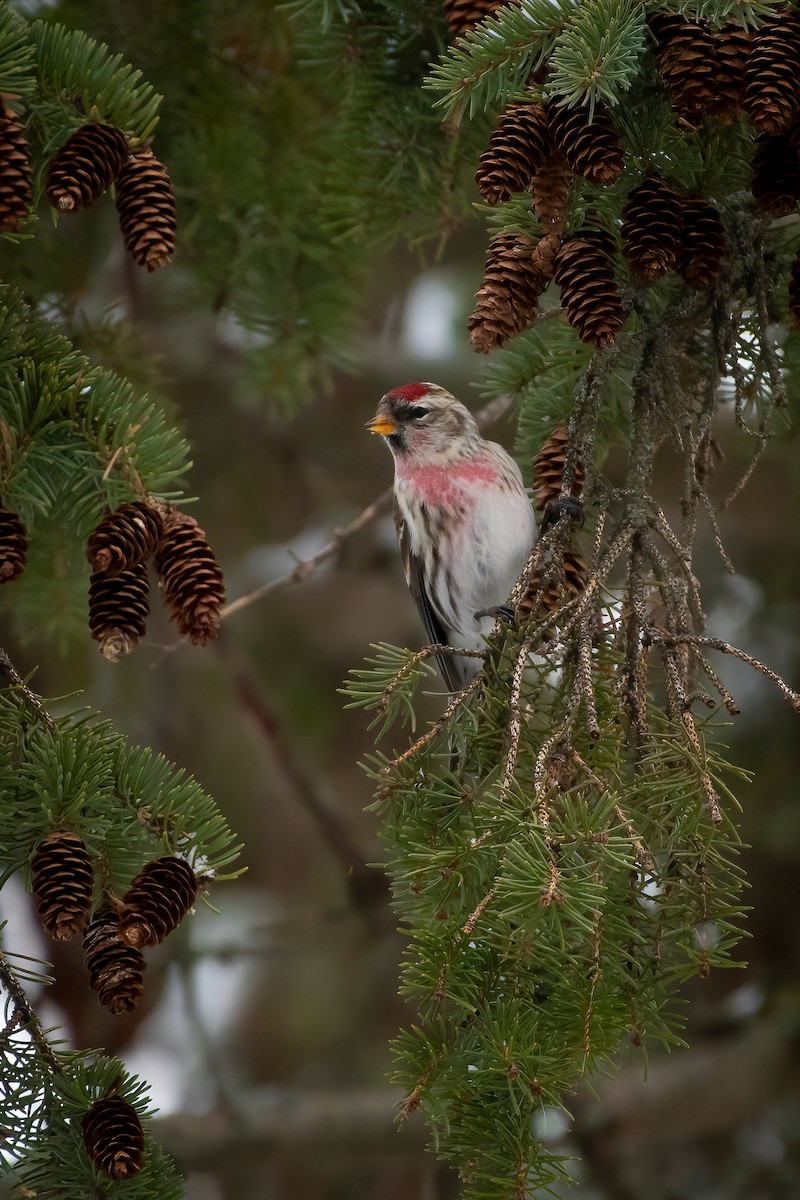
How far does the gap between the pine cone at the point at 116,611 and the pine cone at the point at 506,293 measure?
1.33 feet

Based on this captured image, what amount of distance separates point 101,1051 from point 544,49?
974 millimetres

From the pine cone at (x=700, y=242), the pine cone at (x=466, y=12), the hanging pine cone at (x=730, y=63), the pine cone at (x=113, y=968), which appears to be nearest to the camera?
the pine cone at (x=113, y=968)

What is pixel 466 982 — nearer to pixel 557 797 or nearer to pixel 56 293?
pixel 557 797

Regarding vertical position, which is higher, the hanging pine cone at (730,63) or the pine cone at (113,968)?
the hanging pine cone at (730,63)

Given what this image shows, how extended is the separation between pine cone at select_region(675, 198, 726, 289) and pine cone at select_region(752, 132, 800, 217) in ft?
0.19

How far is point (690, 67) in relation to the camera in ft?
3.54

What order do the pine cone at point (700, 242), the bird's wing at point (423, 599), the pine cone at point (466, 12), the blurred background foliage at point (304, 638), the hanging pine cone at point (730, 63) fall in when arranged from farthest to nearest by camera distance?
the bird's wing at point (423, 599) → the blurred background foliage at point (304, 638) → the pine cone at point (466, 12) → the pine cone at point (700, 242) → the hanging pine cone at point (730, 63)

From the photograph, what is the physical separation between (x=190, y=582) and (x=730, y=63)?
2.24 feet

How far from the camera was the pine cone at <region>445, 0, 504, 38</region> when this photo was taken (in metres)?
1.38

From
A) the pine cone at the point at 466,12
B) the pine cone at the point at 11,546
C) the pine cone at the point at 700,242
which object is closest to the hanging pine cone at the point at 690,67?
the pine cone at the point at 700,242

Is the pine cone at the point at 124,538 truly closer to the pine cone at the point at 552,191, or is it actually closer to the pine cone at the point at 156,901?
the pine cone at the point at 156,901

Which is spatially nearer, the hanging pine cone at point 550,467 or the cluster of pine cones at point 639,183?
the cluster of pine cones at point 639,183

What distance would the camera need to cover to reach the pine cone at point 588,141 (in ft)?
3.59

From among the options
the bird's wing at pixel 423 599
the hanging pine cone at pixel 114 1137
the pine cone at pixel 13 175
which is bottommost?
the hanging pine cone at pixel 114 1137
